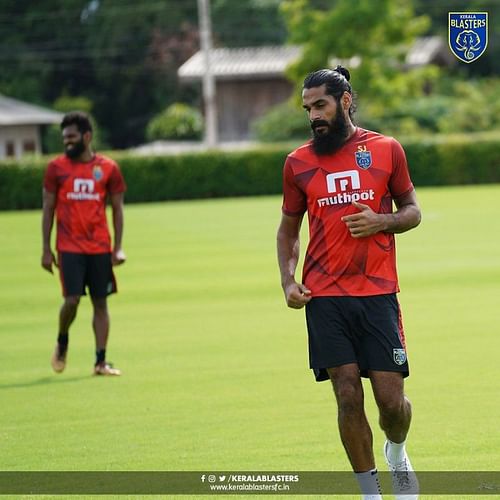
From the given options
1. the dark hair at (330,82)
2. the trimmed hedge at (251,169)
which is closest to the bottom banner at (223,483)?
the dark hair at (330,82)

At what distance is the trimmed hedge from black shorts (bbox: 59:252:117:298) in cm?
3343

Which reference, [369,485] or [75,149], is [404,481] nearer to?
[369,485]

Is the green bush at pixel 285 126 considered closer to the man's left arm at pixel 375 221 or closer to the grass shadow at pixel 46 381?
the grass shadow at pixel 46 381

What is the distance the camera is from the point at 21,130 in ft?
227

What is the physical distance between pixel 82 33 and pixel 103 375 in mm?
66612

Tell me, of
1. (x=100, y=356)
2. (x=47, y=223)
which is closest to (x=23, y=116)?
(x=47, y=223)

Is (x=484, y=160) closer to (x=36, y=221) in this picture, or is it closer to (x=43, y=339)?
(x=36, y=221)

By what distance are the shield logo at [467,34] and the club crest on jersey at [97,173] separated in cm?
419

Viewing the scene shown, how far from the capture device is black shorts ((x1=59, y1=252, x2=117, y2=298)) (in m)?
11.9

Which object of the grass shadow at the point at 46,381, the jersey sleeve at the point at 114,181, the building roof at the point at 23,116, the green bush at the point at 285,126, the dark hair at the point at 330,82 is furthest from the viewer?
the building roof at the point at 23,116

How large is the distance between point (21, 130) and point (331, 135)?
63932mm

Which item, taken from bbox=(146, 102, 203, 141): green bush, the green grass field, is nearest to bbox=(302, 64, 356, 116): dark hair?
the green grass field

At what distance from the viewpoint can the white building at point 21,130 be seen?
2581 inches

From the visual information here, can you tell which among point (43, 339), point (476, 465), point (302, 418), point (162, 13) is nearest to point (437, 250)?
point (43, 339)
